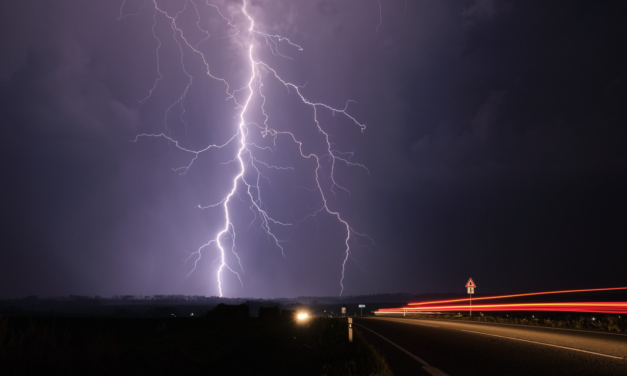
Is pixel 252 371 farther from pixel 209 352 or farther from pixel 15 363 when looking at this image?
pixel 15 363

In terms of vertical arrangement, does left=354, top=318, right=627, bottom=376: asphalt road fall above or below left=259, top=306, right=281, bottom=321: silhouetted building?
above

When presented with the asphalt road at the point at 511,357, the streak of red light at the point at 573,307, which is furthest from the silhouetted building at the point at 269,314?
the asphalt road at the point at 511,357

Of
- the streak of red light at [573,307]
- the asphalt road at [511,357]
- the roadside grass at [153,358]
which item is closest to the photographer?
Answer: the roadside grass at [153,358]

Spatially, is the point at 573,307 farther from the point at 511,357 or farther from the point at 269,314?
the point at 269,314

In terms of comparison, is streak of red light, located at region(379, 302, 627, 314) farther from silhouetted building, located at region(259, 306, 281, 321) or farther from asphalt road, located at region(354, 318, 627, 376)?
silhouetted building, located at region(259, 306, 281, 321)

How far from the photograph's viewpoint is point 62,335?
7.77 meters

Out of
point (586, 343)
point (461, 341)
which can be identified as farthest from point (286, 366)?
point (586, 343)

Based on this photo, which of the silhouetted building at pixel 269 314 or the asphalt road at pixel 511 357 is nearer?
the asphalt road at pixel 511 357

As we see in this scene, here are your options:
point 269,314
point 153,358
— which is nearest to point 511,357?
point 153,358

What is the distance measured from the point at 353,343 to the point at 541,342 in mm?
4307

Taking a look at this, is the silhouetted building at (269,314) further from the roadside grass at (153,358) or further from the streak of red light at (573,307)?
the roadside grass at (153,358)

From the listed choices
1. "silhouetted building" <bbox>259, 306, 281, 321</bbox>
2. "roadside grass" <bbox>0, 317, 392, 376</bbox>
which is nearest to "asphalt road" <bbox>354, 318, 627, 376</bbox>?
"roadside grass" <bbox>0, 317, 392, 376</bbox>

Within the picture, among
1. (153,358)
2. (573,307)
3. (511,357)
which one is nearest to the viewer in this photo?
(511,357)

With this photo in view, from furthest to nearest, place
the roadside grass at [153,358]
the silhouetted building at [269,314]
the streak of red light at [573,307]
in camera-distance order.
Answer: the silhouetted building at [269,314]
the streak of red light at [573,307]
the roadside grass at [153,358]
